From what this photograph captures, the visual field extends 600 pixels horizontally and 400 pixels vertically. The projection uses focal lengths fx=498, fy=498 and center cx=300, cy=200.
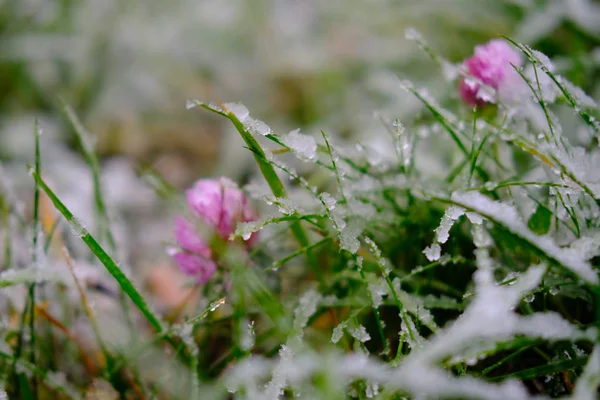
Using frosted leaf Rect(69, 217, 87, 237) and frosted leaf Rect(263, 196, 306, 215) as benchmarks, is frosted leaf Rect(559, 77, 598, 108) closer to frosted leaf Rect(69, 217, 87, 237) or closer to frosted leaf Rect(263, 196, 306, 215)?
frosted leaf Rect(263, 196, 306, 215)

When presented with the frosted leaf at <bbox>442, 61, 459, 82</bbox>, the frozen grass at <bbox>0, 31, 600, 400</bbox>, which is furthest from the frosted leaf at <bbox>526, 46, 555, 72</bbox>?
the frosted leaf at <bbox>442, 61, 459, 82</bbox>

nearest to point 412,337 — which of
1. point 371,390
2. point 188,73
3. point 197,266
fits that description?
point 371,390

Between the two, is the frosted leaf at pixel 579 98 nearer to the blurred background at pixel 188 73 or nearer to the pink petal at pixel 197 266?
the pink petal at pixel 197 266

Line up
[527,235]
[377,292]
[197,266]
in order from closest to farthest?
[527,235], [377,292], [197,266]

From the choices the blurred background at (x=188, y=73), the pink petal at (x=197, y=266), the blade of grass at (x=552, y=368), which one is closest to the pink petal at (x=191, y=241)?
the pink petal at (x=197, y=266)

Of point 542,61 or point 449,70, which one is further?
point 449,70

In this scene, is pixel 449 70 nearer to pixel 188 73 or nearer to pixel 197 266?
pixel 197 266

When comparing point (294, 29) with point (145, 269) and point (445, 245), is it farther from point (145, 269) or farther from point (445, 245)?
point (445, 245)
